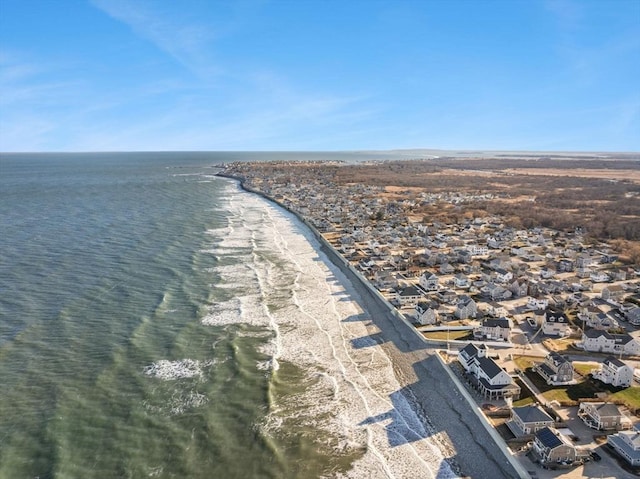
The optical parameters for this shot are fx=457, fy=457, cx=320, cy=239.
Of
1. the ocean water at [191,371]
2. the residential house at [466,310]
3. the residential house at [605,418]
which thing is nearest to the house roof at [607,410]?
the residential house at [605,418]

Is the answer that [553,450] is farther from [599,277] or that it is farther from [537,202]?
[537,202]

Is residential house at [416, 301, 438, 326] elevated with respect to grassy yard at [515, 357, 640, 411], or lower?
elevated

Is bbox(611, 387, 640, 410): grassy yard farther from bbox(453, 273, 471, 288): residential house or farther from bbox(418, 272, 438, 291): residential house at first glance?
bbox(453, 273, 471, 288): residential house

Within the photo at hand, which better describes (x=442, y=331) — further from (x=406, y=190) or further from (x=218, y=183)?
(x=218, y=183)

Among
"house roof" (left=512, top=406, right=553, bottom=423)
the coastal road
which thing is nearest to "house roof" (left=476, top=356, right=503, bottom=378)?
the coastal road

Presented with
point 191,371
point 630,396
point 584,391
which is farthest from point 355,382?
point 630,396

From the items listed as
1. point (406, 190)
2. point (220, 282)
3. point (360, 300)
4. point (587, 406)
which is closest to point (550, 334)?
point (587, 406)

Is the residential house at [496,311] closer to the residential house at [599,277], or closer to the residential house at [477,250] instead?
the residential house at [599,277]
